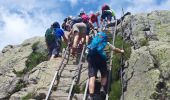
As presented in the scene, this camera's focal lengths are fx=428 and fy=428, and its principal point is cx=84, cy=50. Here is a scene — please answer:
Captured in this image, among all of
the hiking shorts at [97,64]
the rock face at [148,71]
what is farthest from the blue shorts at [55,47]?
the hiking shorts at [97,64]

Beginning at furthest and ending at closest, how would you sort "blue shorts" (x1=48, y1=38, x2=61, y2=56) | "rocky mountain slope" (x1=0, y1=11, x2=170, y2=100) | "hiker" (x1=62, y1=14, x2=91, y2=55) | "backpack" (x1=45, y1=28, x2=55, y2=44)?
1. "backpack" (x1=45, y1=28, x2=55, y2=44)
2. "blue shorts" (x1=48, y1=38, x2=61, y2=56)
3. "hiker" (x1=62, y1=14, x2=91, y2=55)
4. "rocky mountain slope" (x1=0, y1=11, x2=170, y2=100)

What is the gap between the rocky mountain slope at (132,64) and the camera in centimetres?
1535

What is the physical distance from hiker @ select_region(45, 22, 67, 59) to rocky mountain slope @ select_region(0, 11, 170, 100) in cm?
91

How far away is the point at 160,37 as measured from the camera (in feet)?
66.5

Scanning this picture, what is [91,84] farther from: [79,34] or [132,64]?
[79,34]

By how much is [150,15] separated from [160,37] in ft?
17.3

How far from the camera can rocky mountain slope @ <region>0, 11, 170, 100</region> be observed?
1535 cm

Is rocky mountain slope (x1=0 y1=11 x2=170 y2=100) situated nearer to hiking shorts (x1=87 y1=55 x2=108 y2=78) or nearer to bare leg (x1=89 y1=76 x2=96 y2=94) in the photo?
hiking shorts (x1=87 y1=55 x2=108 y2=78)

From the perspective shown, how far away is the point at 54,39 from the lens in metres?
22.7

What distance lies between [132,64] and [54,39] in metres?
6.95

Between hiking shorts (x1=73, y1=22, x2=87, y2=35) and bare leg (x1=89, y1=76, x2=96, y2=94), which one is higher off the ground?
hiking shorts (x1=73, y1=22, x2=87, y2=35)

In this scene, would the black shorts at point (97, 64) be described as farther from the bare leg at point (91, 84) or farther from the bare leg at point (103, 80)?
the bare leg at point (91, 84)

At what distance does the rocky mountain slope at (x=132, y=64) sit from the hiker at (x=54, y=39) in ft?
3.00

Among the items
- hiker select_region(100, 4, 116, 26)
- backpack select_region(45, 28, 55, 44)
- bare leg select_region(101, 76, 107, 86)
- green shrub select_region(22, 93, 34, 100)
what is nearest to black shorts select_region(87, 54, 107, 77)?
bare leg select_region(101, 76, 107, 86)
